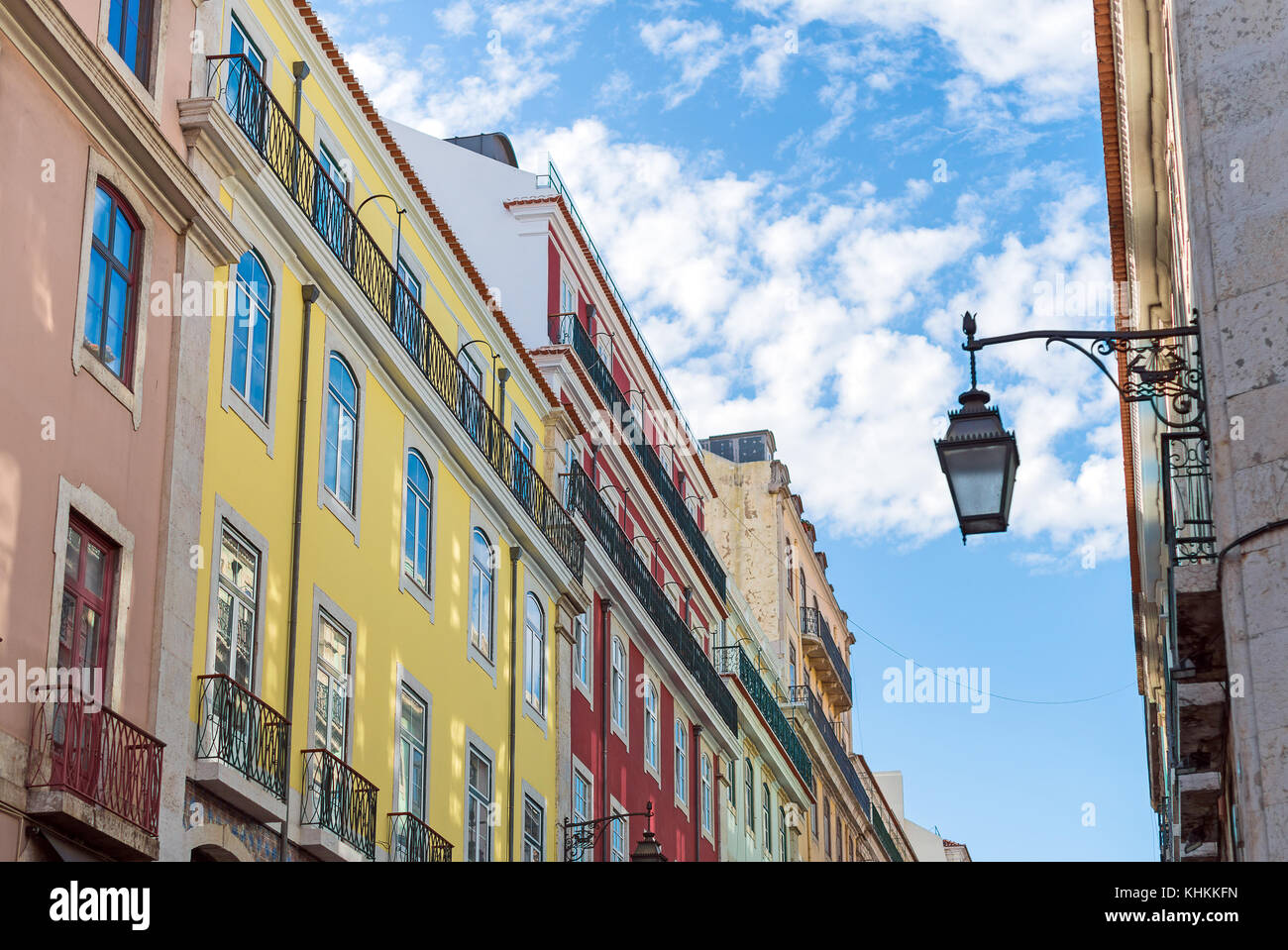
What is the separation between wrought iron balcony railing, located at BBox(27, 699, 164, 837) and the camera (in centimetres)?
1302

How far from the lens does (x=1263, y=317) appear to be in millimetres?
8969

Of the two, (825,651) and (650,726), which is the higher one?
(825,651)

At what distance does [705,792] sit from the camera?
35531 mm

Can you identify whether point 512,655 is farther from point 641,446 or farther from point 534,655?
point 641,446

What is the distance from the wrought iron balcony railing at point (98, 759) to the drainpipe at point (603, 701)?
14.1 meters

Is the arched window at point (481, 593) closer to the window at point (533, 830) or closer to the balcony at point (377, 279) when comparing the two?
the balcony at point (377, 279)

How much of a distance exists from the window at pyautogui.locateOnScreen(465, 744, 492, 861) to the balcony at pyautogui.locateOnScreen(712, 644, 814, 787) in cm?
1506

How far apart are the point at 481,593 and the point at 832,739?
90.8 ft

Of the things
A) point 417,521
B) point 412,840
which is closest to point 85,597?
point 412,840

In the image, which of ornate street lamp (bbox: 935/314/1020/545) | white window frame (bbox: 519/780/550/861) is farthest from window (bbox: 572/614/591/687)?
ornate street lamp (bbox: 935/314/1020/545)

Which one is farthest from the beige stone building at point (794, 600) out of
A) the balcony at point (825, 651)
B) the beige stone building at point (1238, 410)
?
the beige stone building at point (1238, 410)

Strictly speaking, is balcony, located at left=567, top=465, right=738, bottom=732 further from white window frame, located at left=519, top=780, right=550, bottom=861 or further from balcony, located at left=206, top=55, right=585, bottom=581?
white window frame, located at left=519, top=780, right=550, bottom=861

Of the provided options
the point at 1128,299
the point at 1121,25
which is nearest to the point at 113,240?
the point at 1121,25

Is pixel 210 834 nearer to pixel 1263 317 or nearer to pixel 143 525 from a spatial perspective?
pixel 143 525
